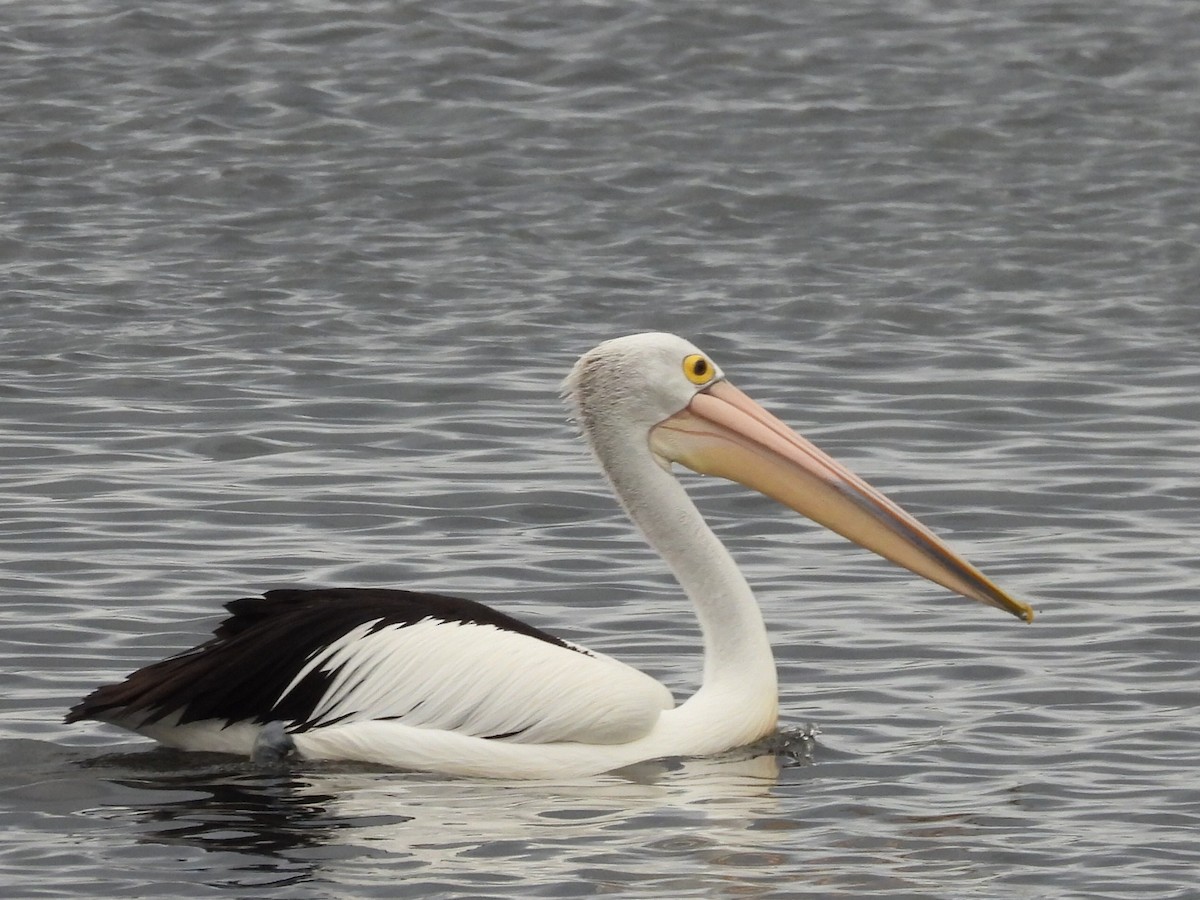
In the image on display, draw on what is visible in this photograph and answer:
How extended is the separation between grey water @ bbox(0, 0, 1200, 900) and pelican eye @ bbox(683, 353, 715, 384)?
2.53 ft

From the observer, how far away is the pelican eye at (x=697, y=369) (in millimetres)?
6051

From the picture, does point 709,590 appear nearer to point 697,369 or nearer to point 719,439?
point 719,439

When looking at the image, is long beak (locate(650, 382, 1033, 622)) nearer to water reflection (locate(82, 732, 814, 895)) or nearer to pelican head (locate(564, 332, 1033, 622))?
pelican head (locate(564, 332, 1033, 622))

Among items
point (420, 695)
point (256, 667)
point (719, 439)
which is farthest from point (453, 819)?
point (719, 439)

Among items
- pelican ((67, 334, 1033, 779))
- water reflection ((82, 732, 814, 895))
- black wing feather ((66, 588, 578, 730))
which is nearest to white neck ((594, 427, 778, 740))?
pelican ((67, 334, 1033, 779))

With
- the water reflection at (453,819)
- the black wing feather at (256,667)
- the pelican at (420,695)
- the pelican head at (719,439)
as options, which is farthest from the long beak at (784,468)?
the black wing feather at (256,667)

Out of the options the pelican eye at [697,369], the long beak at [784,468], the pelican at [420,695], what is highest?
the pelican eye at [697,369]

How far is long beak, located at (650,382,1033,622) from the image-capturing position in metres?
6.04

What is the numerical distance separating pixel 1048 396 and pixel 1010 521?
1685 millimetres

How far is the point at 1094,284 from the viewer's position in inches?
433

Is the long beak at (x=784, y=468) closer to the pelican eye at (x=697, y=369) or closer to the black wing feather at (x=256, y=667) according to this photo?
the pelican eye at (x=697, y=369)

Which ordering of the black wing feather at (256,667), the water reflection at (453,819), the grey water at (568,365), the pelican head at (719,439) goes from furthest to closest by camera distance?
the pelican head at (719,439) → the black wing feather at (256,667) → the grey water at (568,365) → the water reflection at (453,819)

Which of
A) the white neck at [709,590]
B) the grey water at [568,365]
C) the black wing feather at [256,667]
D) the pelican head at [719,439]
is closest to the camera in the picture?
the grey water at [568,365]

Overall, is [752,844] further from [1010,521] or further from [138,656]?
[1010,521]
